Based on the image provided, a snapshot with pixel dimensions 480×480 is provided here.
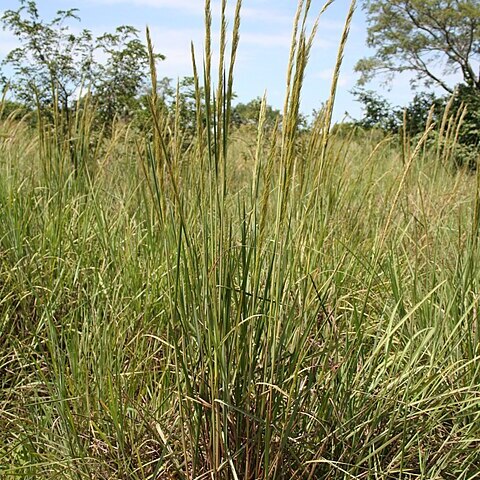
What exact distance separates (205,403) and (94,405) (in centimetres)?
57

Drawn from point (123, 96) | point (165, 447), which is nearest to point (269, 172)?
point (165, 447)

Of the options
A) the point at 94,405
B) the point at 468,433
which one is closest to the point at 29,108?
the point at 94,405

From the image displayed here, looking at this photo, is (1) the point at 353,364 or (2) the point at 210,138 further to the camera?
(1) the point at 353,364

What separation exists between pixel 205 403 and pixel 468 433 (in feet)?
2.75

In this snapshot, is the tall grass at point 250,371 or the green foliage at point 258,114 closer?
the tall grass at point 250,371

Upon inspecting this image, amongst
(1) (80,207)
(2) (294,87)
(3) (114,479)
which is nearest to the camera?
(2) (294,87)

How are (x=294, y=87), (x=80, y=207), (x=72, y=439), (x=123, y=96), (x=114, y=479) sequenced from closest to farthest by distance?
(x=294, y=87), (x=114, y=479), (x=72, y=439), (x=80, y=207), (x=123, y=96)

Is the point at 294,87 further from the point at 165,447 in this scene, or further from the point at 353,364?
the point at 165,447

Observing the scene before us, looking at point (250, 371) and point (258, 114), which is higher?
point (258, 114)

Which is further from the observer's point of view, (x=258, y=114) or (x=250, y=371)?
(x=258, y=114)

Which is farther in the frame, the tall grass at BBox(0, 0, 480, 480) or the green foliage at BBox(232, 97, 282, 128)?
the green foliage at BBox(232, 97, 282, 128)

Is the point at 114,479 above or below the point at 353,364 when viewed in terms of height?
below

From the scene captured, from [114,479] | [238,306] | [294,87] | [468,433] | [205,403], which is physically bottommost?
[114,479]

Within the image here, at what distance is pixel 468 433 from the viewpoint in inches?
75.6
